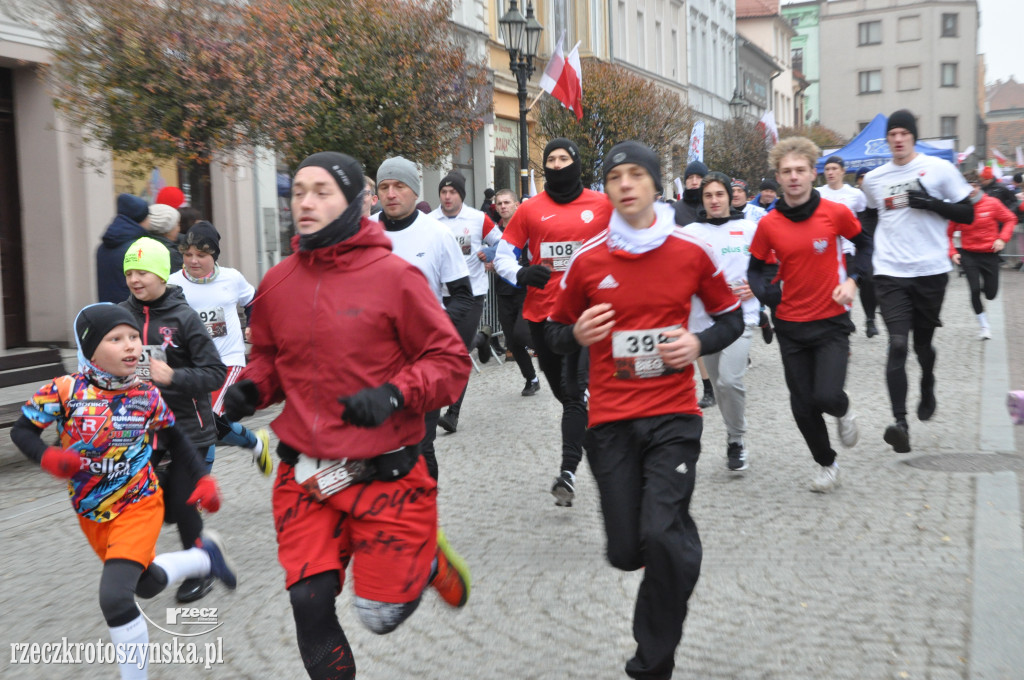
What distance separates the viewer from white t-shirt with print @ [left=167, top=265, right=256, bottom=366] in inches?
261

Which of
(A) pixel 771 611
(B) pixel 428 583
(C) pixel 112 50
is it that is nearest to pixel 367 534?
(B) pixel 428 583

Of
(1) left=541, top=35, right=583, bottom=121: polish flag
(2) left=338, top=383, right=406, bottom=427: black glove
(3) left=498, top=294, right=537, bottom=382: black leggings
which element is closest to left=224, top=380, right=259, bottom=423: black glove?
(2) left=338, top=383, right=406, bottom=427: black glove

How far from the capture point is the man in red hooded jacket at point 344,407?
3.32 m

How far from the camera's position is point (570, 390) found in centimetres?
653

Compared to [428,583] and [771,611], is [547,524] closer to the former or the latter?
[771,611]

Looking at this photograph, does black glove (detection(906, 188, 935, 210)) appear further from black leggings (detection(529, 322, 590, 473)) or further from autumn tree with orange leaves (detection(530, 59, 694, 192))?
autumn tree with orange leaves (detection(530, 59, 694, 192))

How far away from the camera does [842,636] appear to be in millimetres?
4246

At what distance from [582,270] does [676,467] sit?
32.0 inches

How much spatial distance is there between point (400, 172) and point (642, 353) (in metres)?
2.49

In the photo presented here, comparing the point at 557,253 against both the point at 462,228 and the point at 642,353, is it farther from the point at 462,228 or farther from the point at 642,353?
the point at 462,228

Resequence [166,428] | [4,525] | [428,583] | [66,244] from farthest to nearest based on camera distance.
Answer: [66,244] → [4,525] → [166,428] → [428,583]

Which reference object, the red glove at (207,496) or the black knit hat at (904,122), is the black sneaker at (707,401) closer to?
the black knit hat at (904,122)

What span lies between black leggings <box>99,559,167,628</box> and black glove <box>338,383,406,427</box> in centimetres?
124

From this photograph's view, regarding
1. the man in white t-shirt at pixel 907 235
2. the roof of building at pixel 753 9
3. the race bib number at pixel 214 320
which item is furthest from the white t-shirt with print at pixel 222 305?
the roof of building at pixel 753 9
